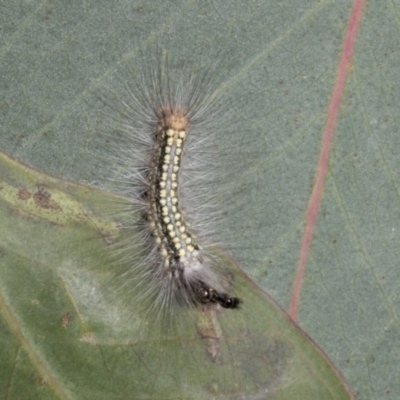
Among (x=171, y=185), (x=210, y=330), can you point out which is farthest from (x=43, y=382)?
(x=171, y=185)

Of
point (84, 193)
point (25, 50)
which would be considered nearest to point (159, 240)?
point (84, 193)

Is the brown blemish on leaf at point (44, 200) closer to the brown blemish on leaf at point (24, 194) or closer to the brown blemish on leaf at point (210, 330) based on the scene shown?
the brown blemish on leaf at point (24, 194)

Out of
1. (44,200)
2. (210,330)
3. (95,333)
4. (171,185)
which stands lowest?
(95,333)

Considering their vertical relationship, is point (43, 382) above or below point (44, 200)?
below

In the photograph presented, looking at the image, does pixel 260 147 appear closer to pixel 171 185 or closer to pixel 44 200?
pixel 171 185

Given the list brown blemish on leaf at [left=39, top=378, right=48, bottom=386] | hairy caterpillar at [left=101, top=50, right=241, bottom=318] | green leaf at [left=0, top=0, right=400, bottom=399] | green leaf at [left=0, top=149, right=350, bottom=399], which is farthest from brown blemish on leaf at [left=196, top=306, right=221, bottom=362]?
brown blemish on leaf at [left=39, top=378, right=48, bottom=386]

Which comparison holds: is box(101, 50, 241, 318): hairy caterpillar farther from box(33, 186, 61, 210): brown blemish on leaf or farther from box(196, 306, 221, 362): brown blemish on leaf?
box(33, 186, 61, 210): brown blemish on leaf

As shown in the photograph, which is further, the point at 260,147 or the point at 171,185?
the point at 171,185

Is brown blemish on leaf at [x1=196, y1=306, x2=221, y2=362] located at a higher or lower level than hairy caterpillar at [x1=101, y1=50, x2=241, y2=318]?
lower
